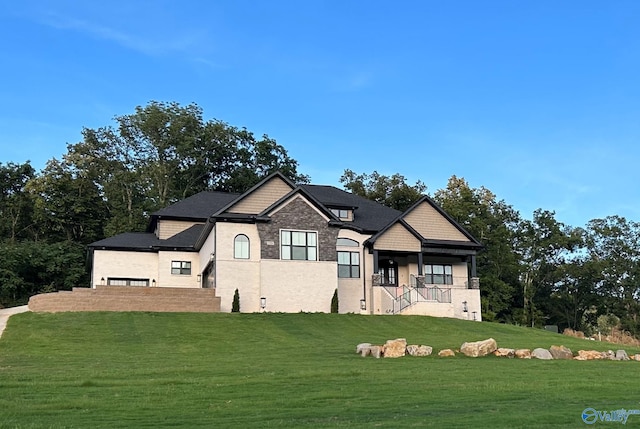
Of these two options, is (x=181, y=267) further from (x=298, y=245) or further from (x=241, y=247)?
(x=298, y=245)

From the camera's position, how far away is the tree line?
2119 inches

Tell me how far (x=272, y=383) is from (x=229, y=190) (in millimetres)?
51940

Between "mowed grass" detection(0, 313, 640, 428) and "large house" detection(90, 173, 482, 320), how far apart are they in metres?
8.89

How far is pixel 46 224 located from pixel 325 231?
1189 inches

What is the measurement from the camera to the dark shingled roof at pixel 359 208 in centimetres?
4028

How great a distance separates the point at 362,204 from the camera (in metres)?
44.7

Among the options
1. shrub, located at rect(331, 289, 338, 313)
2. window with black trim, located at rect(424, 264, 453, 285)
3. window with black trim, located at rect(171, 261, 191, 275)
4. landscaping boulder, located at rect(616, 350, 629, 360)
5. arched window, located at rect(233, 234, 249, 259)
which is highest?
arched window, located at rect(233, 234, 249, 259)

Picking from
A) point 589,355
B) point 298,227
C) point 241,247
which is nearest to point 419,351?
point 589,355

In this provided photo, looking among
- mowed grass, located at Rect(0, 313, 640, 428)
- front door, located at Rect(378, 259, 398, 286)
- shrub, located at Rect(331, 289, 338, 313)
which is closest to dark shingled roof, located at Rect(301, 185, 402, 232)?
front door, located at Rect(378, 259, 398, 286)

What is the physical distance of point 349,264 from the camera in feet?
127

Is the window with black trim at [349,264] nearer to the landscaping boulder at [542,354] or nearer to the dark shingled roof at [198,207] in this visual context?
the dark shingled roof at [198,207]

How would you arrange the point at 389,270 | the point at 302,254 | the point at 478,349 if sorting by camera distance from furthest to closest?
the point at 389,270 → the point at 302,254 → the point at 478,349

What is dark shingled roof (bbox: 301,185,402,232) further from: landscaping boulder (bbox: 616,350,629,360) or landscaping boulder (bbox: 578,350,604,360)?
landscaping boulder (bbox: 578,350,604,360)

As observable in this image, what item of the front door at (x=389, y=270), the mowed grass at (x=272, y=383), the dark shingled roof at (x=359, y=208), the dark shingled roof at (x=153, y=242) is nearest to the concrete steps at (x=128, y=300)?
the mowed grass at (x=272, y=383)
